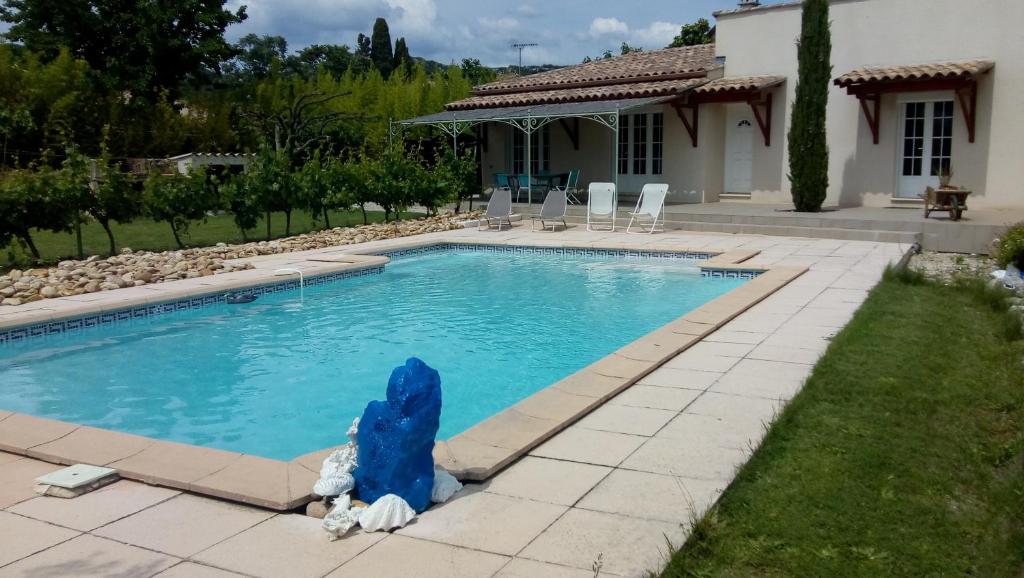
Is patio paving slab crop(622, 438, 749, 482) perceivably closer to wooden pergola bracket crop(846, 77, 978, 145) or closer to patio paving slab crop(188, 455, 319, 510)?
patio paving slab crop(188, 455, 319, 510)

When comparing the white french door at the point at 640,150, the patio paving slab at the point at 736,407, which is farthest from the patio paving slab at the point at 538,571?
the white french door at the point at 640,150

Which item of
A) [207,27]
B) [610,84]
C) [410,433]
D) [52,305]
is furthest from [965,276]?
[207,27]

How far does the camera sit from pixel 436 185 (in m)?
18.5

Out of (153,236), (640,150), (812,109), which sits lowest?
(153,236)

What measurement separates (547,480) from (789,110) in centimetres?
1595

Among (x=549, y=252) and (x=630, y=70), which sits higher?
(x=630, y=70)

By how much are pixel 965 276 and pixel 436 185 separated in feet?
37.4

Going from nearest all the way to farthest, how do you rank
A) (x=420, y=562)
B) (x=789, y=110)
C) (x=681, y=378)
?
(x=420, y=562), (x=681, y=378), (x=789, y=110)

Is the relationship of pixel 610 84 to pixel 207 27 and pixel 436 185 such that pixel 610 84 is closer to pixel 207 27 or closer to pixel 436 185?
pixel 436 185

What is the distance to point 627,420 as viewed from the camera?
493 centimetres

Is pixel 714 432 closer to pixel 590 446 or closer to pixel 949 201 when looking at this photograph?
pixel 590 446

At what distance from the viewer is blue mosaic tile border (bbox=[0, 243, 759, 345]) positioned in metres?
8.43

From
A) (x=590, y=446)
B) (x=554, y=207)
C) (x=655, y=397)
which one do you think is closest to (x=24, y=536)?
(x=590, y=446)

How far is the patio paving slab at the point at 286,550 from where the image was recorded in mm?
3176
